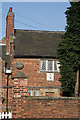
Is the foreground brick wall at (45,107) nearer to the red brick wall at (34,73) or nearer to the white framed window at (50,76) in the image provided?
the red brick wall at (34,73)

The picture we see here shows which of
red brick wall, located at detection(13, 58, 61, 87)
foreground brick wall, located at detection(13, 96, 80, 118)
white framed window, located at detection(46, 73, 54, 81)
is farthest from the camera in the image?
white framed window, located at detection(46, 73, 54, 81)

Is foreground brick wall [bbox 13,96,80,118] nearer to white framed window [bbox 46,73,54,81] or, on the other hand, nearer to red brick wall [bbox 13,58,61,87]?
red brick wall [bbox 13,58,61,87]

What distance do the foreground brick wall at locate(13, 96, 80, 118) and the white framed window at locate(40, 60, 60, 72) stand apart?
1377cm

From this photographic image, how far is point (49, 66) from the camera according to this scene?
2503 cm

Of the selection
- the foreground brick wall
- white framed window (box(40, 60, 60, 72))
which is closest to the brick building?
white framed window (box(40, 60, 60, 72))

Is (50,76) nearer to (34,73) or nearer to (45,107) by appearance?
(34,73)

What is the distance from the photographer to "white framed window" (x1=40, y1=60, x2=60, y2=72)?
24891 millimetres

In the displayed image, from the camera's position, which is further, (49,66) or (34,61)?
(49,66)

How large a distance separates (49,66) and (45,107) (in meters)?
14.1

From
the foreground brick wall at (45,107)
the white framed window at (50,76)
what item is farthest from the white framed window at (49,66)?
the foreground brick wall at (45,107)

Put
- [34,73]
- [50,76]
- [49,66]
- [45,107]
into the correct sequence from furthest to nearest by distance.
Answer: [49,66], [50,76], [34,73], [45,107]

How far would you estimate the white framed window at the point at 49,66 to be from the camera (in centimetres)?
2489

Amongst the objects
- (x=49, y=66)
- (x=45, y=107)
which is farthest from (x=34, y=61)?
(x=45, y=107)

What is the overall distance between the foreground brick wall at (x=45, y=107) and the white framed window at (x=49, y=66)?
1377 cm
